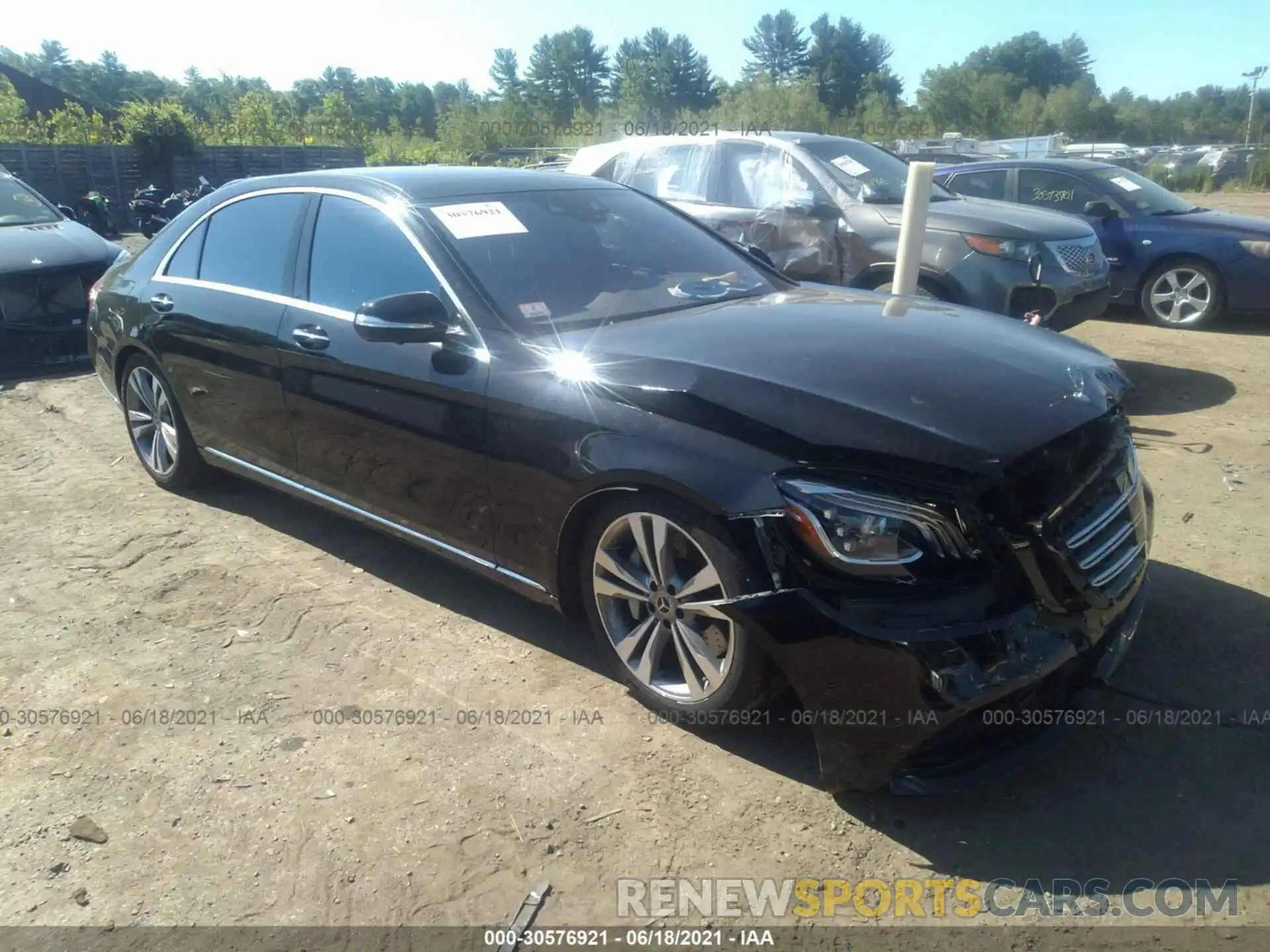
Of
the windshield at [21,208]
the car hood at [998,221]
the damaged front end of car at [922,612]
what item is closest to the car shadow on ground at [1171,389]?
the car hood at [998,221]

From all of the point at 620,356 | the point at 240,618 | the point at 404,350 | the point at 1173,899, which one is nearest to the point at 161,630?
the point at 240,618

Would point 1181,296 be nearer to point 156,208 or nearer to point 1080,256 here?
point 1080,256

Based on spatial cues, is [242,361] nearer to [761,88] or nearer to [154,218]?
[154,218]

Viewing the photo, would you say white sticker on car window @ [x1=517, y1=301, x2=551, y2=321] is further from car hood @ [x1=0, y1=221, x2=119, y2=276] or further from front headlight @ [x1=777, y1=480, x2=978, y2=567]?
car hood @ [x1=0, y1=221, x2=119, y2=276]

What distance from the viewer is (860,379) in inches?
113

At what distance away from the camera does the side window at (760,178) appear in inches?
291

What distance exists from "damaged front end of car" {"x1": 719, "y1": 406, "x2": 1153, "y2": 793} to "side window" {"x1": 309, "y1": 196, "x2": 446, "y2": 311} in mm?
1684

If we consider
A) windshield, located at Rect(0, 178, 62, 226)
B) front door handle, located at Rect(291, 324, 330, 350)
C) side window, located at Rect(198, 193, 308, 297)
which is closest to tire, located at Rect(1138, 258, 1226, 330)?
side window, located at Rect(198, 193, 308, 297)

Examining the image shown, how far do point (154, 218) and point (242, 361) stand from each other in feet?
54.8

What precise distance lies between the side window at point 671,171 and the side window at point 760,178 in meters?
0.18

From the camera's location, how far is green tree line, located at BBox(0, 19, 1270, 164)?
34156 millimetres

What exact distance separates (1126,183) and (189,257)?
8.23 meters

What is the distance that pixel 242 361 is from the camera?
14.1 feet

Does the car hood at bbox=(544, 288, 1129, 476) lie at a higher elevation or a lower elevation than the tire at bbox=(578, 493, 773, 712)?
higher
